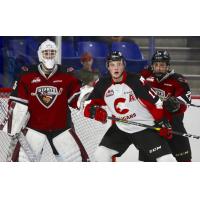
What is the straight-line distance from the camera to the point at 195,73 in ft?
15.6

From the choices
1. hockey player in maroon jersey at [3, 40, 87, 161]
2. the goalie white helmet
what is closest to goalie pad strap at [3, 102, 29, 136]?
hockey player in maroon jersey at [3, 40, 87, 161]

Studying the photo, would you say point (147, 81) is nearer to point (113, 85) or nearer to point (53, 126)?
point (113, 85)

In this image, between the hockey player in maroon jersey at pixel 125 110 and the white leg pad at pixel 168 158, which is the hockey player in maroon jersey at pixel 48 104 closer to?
the hockey player in maroon jersey at pixel 125 110

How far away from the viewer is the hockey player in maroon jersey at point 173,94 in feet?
14.1

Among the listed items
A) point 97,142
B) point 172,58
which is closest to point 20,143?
point 97,142

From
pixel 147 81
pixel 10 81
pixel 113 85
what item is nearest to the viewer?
pixel 113 85

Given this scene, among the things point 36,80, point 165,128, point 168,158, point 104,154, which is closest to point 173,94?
point 165,128

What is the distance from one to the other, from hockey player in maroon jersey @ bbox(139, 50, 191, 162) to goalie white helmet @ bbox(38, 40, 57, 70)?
0.68 m

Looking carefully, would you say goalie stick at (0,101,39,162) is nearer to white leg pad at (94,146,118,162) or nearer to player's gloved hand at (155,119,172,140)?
white leg pad at (94,146,118,162)

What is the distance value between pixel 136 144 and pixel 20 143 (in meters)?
0.79

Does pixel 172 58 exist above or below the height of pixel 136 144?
above

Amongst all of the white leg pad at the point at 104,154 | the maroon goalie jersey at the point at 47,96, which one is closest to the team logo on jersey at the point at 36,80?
the maroon goalie jersey at the point at 47,96

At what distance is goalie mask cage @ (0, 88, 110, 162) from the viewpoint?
4445mm

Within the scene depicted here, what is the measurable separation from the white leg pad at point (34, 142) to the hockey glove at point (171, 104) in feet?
2.77
